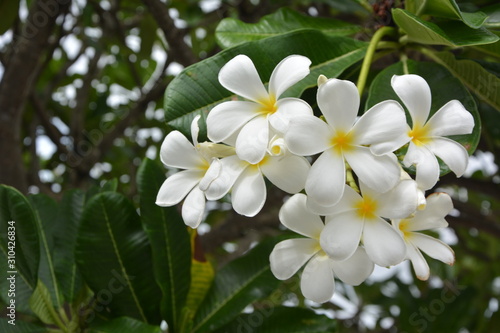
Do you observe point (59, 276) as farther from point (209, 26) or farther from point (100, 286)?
point (209, 26)

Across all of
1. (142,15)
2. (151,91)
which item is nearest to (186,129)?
(151,91)

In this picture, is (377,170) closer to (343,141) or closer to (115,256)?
(343,141)

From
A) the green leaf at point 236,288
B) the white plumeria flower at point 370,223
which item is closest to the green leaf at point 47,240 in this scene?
the green leaf at point 236,288

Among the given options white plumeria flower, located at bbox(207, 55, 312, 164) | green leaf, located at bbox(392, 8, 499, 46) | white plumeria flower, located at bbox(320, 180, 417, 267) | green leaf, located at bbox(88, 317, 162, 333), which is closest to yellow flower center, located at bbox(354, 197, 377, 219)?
white plumeria flower, located at bbox(320, 180, 417, 267)

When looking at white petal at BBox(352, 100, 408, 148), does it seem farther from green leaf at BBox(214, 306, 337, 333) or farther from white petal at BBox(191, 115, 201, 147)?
green leaf at BBox(214, 306, 337, 333)

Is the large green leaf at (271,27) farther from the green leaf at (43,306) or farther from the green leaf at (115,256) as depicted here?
the green leaf at (43,306)
